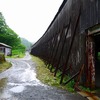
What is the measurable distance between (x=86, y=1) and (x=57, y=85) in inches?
173

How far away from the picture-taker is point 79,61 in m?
9.52

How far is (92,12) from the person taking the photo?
25.9ft

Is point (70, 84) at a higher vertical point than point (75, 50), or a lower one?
lower

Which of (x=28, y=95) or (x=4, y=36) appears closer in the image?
(x=28, y=95)

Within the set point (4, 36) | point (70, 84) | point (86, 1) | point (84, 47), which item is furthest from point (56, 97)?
point (4, 36)

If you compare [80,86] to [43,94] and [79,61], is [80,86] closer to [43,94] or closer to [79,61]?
[79,61]

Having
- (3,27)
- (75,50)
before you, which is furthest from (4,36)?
(75,50)

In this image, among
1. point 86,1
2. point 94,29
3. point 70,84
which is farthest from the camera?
point 70,84

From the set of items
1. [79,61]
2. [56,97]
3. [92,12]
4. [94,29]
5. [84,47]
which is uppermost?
[92,12]

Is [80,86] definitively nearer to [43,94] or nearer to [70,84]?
[70,84]

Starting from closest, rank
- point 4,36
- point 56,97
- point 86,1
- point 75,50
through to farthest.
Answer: point 56,97, point 86,1, point 75,50, point 4,36

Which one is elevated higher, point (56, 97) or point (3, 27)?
point (3, 27)

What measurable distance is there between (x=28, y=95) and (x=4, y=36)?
55027 millimetres

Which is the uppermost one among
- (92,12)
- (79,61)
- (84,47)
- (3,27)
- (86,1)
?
(3,27)
